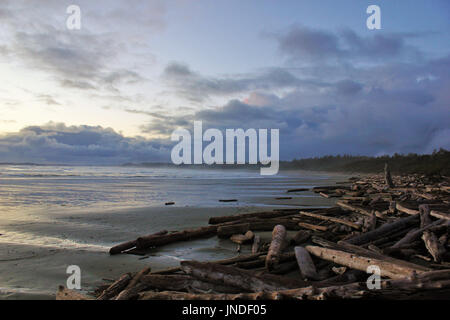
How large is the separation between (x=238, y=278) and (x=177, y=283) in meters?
1.03

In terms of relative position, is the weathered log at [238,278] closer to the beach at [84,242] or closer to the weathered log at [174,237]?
the beach at [84,242]

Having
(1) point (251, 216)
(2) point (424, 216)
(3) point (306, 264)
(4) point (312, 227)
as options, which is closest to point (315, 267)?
(3) point (306, 264)

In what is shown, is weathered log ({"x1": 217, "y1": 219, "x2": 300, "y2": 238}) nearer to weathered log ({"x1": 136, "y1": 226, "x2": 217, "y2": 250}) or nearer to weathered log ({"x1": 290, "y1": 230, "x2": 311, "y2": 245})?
weathered log ({"x1": 136, "y1": 226, "x2": 217, "y2": 250})

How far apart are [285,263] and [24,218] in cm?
1141

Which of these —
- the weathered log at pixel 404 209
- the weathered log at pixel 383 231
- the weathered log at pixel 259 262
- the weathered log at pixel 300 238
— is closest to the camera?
the weathered log at pixel 259 262

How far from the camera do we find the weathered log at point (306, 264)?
18.1 feet

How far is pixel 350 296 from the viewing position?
368 cm

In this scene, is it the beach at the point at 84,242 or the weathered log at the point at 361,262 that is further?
the beach at the point at 84,242

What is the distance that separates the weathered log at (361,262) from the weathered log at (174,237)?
4.12m

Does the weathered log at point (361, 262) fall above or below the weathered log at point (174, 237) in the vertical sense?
above

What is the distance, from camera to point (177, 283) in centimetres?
507

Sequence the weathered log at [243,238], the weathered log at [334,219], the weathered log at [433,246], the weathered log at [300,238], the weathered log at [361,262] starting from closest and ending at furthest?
the weathered log at [361,262] < the weathered log at [433,246] < the weathered log at [300,238] < the weathered log at [243,238] < the weathered log at [334,219]

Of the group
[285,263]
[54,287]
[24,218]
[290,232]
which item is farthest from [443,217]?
[24,218]

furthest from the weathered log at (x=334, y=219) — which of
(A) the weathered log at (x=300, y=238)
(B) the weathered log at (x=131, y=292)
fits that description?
(B) the weathered log at (x=131, y=292)
